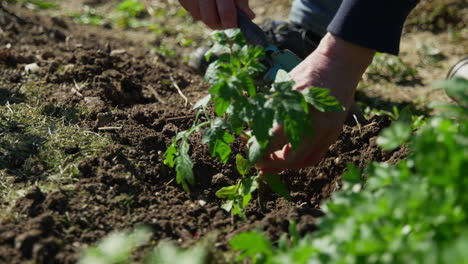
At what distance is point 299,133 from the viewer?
1822 mm

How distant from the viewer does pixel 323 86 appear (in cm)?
208

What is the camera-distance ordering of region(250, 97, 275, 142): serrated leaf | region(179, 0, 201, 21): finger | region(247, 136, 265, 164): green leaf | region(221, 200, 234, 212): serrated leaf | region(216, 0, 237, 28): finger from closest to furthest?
region(250, 97, 275, 142): serrated leaf
region(247, 136, 265, 164): green leaf
region(221, 200, 234, 212): serrated leaf
region(216, 0, 237, 28): finger
region(179, 0, 201, 21): finger

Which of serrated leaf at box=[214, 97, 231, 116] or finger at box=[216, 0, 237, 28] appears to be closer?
serrated leaf at box=[214, 97, 231, 116]

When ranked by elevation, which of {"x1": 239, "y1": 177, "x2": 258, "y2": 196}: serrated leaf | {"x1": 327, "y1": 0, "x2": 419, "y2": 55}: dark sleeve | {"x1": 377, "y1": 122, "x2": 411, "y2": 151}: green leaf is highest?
{"x1": 327, "y1": 0, "x2": 419, "y2": 55}: dark sleeve

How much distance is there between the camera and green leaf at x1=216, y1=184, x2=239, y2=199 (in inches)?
88.5

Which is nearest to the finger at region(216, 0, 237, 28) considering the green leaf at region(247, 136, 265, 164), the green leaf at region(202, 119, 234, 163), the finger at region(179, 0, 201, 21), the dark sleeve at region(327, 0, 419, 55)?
the finger at region(179, 0, 201, 21)

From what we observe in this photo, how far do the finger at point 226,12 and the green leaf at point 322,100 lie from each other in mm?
1169

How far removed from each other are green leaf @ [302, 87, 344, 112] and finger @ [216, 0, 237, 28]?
117cm

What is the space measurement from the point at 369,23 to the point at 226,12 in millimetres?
995

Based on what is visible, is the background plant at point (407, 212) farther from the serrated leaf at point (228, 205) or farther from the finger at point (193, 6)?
the finger at point (193, 6)

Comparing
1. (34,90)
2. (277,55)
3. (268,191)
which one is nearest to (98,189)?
(268,191)

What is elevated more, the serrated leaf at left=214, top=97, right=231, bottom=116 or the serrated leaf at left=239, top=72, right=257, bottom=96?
the serrated leaf at left=239, top=72, right=257, bottom=96

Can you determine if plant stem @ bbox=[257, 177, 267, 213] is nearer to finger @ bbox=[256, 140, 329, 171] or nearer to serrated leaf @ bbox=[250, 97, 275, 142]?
finger @ bbox=[256, 140, 329, 171]

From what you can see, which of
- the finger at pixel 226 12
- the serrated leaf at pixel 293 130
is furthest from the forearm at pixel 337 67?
the finger at pixel 226 12
